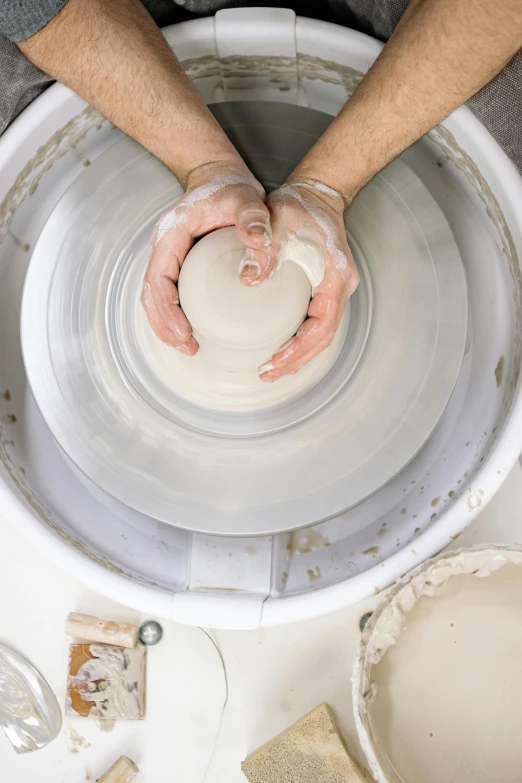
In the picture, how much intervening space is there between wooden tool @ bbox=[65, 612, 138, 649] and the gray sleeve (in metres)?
1.16

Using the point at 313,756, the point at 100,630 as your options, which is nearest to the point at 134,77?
the point at 100,630

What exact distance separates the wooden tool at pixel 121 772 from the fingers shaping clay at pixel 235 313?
32.8 inches

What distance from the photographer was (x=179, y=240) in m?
1.22

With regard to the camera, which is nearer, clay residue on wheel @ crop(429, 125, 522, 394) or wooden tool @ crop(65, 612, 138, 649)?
clay residue on wheel @ crop(429, 125, 522, 394)

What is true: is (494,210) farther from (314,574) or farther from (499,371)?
(314,574)

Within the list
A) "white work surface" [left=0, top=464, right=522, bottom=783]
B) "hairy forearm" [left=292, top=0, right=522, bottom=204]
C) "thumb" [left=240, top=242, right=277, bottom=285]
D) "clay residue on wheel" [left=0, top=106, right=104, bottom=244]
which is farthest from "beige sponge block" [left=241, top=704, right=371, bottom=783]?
"clay residue on wheel" [left=0, top=106, right=104, bottom=244]

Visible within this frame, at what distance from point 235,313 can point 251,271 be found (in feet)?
0.24

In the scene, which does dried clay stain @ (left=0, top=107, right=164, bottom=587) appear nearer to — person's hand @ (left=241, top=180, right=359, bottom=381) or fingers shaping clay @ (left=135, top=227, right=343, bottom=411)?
fingers shaping clay @ (left=135, top=227, right=343, bottom=411)

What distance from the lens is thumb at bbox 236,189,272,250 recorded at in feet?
3.44

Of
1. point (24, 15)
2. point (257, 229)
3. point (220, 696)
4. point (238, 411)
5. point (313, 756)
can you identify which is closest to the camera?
point (257, 229)

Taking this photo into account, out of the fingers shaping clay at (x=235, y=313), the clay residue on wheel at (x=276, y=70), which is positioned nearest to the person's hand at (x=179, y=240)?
the fingers shaping clay at (x=235, y=313)

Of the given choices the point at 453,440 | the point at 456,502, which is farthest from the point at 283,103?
the point at 456,502

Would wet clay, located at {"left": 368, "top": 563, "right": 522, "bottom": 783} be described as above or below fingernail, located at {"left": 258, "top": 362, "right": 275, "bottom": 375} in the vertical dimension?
below

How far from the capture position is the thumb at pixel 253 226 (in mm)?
1049
